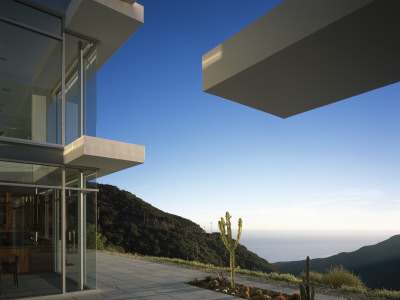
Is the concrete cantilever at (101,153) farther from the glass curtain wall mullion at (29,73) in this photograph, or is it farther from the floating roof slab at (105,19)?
the floating roof slab at (105,19)

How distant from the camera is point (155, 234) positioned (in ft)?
98.3

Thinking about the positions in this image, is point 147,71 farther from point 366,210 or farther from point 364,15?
point 364,15

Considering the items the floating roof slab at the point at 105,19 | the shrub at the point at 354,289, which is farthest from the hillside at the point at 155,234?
the floating roof slab at the point at 105,19

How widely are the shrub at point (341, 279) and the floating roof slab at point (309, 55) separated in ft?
20.9

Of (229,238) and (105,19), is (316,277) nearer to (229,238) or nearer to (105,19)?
(229,238)

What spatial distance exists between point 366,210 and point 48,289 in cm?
1675

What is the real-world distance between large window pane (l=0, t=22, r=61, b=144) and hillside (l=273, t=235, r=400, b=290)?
2035cm

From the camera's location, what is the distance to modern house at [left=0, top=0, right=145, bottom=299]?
24.2 feet

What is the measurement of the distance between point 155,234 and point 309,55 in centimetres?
2856

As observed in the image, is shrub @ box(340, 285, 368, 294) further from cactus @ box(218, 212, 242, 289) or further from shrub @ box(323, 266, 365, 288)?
cactus @ box(218, 212, 242, 289)

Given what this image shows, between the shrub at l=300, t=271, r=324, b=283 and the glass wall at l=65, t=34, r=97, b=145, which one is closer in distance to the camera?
the glass wall at l=65, t=34, r=97, b=145

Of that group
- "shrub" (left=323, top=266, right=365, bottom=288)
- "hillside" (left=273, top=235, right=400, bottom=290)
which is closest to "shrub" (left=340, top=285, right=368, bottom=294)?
"shrub" (left=323, top=266, right=365, bottom=288)

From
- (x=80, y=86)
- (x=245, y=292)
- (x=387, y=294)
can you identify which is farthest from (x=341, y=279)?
(x=80, y=86)

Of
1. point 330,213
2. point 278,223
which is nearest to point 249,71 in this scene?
point 330,213
